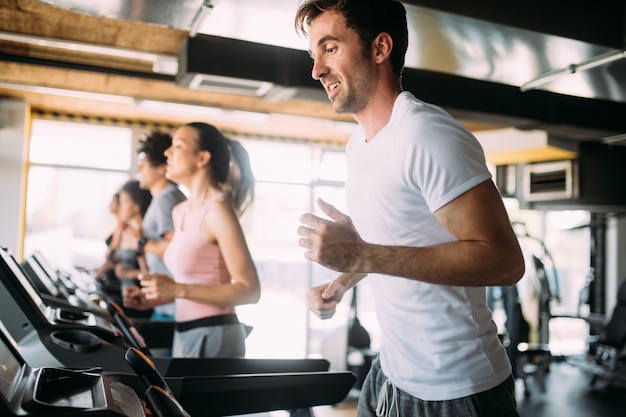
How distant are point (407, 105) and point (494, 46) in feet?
7.58

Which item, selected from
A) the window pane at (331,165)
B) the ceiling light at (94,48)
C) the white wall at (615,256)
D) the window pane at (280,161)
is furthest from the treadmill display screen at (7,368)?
the white wall at (615,256)

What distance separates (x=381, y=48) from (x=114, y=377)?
1014 millimetres

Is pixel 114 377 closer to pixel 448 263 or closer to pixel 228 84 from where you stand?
pixel 448 263

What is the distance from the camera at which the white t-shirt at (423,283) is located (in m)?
1.28

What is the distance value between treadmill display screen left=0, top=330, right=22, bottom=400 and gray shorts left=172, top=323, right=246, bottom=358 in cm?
119

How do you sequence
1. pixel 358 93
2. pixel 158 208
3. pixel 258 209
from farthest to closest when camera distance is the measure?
Result: 1. pixel 258 209
2. pixel 158 208
3. pixel 358 93

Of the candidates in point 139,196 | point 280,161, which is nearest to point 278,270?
point 280,161

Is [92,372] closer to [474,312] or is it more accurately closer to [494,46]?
[474,312]

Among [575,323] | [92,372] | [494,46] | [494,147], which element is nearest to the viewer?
[92,372]

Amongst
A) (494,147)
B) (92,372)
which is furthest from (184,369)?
(494,147)

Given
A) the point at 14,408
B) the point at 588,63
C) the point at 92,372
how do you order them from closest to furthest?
the point at 14,408
the point at 92,372
the point at 588,63

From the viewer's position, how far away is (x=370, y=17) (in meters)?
1.55

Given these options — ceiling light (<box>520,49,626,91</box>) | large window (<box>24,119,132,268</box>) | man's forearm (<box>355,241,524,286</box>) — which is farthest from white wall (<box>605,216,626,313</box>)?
man's forearm (<box>355,241,524,286</box>)

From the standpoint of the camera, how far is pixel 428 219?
1378 millimetres
